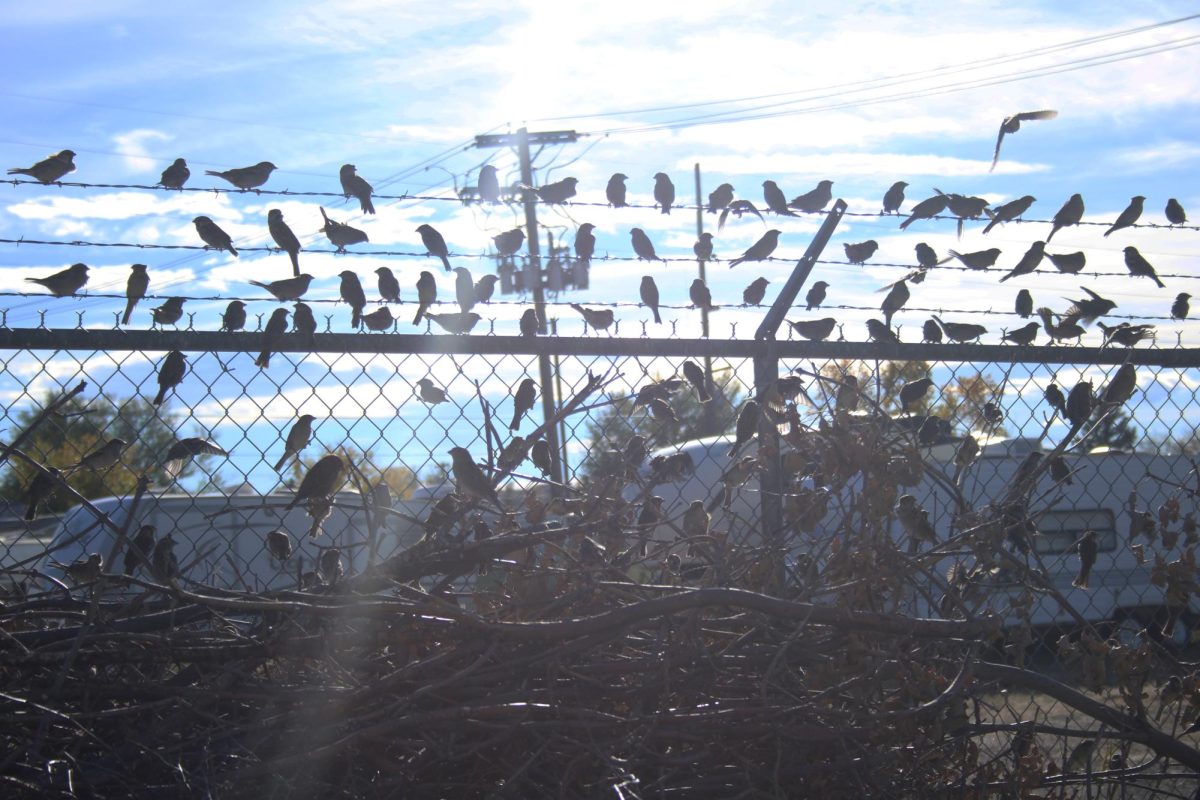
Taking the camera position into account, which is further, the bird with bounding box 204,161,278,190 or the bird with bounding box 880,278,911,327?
the bird with bounding box 204,161,278,190

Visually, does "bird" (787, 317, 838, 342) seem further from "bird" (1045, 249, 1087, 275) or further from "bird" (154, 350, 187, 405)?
"bird" (154, 350, 187, 405)

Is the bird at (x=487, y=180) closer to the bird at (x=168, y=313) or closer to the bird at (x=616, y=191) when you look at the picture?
the bird at (x=616, y=191)

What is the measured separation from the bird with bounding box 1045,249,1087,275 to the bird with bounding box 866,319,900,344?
91 cm

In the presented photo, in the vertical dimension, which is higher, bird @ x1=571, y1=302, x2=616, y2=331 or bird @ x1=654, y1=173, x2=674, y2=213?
bird @ x1=654, y1=173, x2=674, y2=213

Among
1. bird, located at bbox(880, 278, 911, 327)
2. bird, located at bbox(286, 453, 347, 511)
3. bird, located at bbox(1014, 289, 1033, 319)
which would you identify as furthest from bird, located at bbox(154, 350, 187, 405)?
bird, located at bbox(1014, 289, 1033, 319)

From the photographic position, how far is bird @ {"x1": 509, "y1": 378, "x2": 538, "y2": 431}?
3389mm

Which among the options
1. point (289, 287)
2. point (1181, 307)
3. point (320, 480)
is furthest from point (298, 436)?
point (1181, 307)

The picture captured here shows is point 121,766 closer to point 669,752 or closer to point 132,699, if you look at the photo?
point 132,699

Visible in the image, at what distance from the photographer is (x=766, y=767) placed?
269 centimetres

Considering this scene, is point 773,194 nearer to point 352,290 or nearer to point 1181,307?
point 1181,307

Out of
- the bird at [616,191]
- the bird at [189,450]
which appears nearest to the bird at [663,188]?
the bird at [616,191]

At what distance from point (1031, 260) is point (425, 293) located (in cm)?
219

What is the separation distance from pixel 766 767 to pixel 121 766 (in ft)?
4.79

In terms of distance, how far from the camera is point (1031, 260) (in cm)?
412
